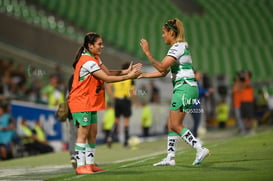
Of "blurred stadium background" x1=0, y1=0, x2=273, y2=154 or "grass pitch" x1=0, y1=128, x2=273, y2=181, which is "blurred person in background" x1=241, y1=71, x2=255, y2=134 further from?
"grass pitch" x1=0, y1=128, x2=273, y2=181

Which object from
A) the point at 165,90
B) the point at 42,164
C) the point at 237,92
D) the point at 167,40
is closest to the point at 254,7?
the point at 165,90

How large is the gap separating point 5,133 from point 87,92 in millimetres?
8674

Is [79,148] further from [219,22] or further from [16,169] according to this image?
[219,22]

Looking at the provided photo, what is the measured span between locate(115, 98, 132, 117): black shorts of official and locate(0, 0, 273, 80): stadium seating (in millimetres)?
16415

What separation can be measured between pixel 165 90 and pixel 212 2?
69.3 ft

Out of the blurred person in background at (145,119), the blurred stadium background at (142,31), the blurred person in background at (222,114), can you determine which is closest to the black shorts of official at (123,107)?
the blurred person in background at (145,119)

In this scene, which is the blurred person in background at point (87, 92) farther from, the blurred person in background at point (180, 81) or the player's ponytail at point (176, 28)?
the player's ponytail at point (176, 28)

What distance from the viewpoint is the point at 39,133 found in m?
19.5

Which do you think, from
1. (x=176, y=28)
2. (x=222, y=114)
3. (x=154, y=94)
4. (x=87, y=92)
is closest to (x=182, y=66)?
(x=176, y=28)

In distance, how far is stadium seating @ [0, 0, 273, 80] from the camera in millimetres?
39656

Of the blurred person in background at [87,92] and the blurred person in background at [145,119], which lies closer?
the blurred person in background at [87,92]

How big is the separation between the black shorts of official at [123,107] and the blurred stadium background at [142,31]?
264 inches

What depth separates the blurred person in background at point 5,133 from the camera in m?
18.0

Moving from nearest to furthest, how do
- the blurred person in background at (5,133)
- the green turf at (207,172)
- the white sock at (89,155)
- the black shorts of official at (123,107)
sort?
the green turf at (207,172)
the white sock at (89,155)
the blurred person in background at (5,133)
the black shorts of official at (123,107)
